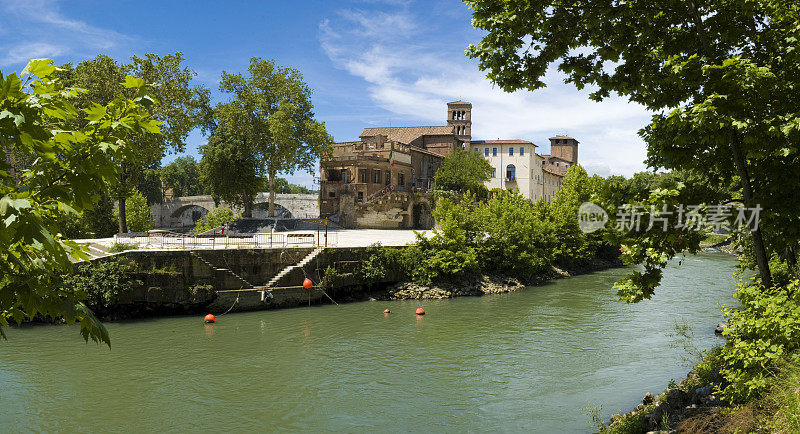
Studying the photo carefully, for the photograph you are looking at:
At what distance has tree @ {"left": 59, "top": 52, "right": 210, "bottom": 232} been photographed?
35.2 meters

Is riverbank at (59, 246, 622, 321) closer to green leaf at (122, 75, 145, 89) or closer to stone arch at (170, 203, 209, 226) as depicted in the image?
green leaf at (122, 75, 145, 89)

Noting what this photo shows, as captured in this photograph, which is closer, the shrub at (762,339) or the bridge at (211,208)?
the shrub at (762,339)

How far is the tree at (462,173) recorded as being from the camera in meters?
68.1

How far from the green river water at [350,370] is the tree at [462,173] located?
4139cm

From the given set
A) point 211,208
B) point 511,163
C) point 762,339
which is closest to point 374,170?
point 211,208

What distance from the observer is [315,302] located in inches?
1134

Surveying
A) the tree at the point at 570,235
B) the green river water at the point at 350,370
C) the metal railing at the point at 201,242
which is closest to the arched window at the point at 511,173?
the tree at the point at 570,235

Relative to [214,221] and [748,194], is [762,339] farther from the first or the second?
[214,221]

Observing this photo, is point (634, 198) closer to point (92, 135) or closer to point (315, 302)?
point (92, 135)

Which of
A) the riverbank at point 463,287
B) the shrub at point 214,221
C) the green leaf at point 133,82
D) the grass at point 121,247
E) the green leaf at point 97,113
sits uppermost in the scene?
the green leaf at point 133,82

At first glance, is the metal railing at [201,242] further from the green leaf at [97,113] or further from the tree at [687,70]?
the green leaf at [97,113]

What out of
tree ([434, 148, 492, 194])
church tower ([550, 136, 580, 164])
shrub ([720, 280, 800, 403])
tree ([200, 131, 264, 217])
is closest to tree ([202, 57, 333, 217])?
tree ([200, 131, 264, 217])

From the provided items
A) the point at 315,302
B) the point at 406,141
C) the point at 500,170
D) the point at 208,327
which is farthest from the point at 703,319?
A: the point at 406,141

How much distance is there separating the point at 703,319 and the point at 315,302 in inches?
729
